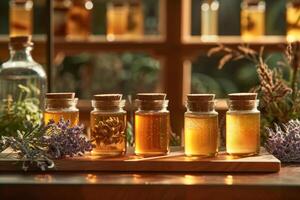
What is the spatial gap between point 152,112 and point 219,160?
0.18 m

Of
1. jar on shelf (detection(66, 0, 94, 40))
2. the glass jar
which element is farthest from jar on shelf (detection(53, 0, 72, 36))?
the glass jar

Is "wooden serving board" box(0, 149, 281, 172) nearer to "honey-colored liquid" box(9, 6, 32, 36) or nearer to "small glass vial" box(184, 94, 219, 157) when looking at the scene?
"small glass vial" box(184, 94, 219, 157)

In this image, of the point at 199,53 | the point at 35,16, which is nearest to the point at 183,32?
the point at 199,53

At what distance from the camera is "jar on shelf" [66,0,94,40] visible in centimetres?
416

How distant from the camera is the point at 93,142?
178 centimetres

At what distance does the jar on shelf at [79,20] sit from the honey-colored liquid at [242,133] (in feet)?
8.15

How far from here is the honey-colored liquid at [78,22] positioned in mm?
4156

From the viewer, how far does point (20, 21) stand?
3920 millimetres

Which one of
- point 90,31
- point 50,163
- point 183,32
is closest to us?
point 50,163

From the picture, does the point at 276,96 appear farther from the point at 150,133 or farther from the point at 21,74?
the point at 21,74

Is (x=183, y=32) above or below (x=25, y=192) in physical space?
above

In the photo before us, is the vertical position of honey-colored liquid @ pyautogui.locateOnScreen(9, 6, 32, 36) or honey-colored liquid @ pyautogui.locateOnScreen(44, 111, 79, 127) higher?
honey-colored liquid @ pyautogui.locateOnScreen(9, 6, 32, 36)

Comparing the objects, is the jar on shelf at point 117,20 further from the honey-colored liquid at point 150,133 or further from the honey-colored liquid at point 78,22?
the honey-colored liquid at point 150,133

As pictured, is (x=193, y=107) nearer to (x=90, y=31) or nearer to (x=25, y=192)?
(x=25, y=192)
